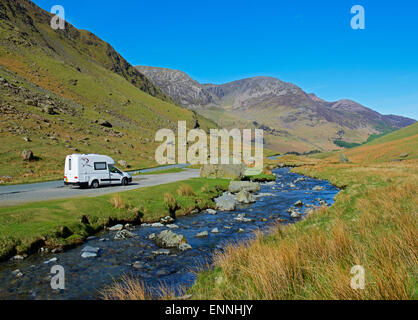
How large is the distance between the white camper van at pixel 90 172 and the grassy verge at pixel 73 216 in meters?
6.64

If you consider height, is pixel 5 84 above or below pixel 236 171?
above

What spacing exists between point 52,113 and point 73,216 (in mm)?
61756

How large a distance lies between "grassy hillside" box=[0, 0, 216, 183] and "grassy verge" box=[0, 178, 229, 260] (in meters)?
18.5

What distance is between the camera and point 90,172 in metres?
25.7

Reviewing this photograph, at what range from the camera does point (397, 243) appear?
22.5ft

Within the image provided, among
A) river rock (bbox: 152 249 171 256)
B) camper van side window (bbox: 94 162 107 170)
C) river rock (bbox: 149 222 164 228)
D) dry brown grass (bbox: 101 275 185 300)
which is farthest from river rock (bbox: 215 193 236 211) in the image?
dry brown grass (bbox: 101 275 185 300)

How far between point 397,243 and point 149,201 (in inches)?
681

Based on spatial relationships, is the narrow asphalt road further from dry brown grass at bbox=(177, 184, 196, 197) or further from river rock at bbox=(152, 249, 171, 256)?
river rock at bbox=(152, 249, 171, 256)

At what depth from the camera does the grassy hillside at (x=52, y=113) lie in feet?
132

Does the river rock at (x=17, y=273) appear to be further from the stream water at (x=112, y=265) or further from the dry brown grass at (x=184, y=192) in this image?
the dry brown grass at (x=184, y=192)

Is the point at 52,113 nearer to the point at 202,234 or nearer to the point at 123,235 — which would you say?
the point at 123,235

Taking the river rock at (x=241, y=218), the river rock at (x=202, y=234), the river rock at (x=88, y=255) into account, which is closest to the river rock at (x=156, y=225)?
the river rock at (x=202, y=234)

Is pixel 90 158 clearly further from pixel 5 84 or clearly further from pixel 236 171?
pixel 5 84
